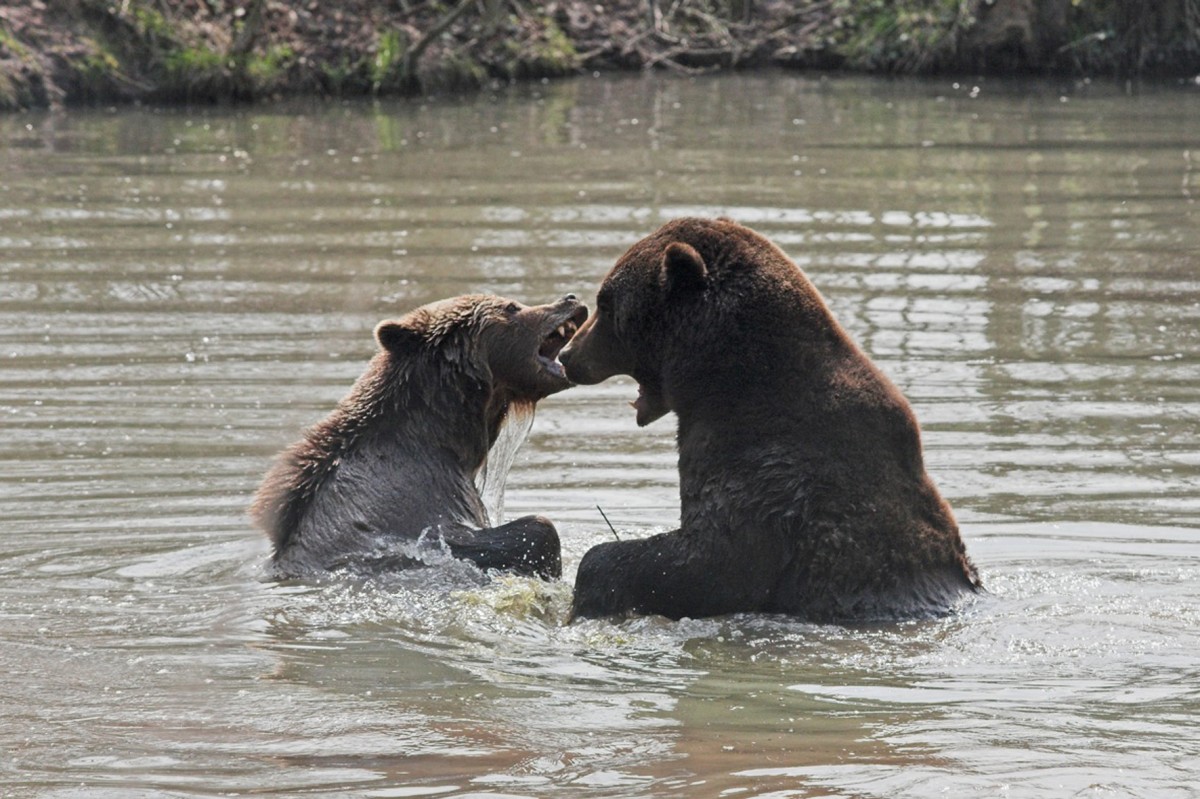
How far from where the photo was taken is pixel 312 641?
7.33m

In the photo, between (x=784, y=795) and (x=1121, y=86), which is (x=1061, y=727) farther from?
(x=1121, y=86)

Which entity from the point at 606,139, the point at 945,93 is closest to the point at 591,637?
the point at 606,139

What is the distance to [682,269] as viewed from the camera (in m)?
7.46

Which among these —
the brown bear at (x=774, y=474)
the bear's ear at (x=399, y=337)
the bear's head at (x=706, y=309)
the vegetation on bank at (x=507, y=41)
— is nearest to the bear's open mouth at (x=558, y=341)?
the bear's ear at (x=399, y=337)

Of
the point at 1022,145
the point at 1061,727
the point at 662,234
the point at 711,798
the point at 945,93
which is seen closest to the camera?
the point at 711,798

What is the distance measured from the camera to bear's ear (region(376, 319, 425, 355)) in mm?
8680

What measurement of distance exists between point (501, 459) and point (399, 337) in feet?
3.00

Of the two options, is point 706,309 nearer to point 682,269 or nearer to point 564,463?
point 682,269

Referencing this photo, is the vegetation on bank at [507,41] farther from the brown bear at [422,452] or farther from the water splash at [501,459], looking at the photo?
the brown bear at [422,452]

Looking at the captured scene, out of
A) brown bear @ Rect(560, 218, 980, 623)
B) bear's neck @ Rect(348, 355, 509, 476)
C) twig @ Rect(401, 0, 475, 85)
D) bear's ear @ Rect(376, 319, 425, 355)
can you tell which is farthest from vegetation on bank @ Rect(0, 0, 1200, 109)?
brown bear @ Rect(560, 218, 980, 623)

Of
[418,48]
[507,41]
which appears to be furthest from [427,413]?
[507,41]

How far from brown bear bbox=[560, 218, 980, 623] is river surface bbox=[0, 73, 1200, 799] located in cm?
A: 15

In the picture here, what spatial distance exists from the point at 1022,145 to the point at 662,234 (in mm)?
14543

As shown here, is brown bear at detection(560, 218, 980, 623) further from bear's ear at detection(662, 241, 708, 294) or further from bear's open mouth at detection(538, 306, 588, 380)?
bear's open mouth at detection(538, 306, 588, 380)
